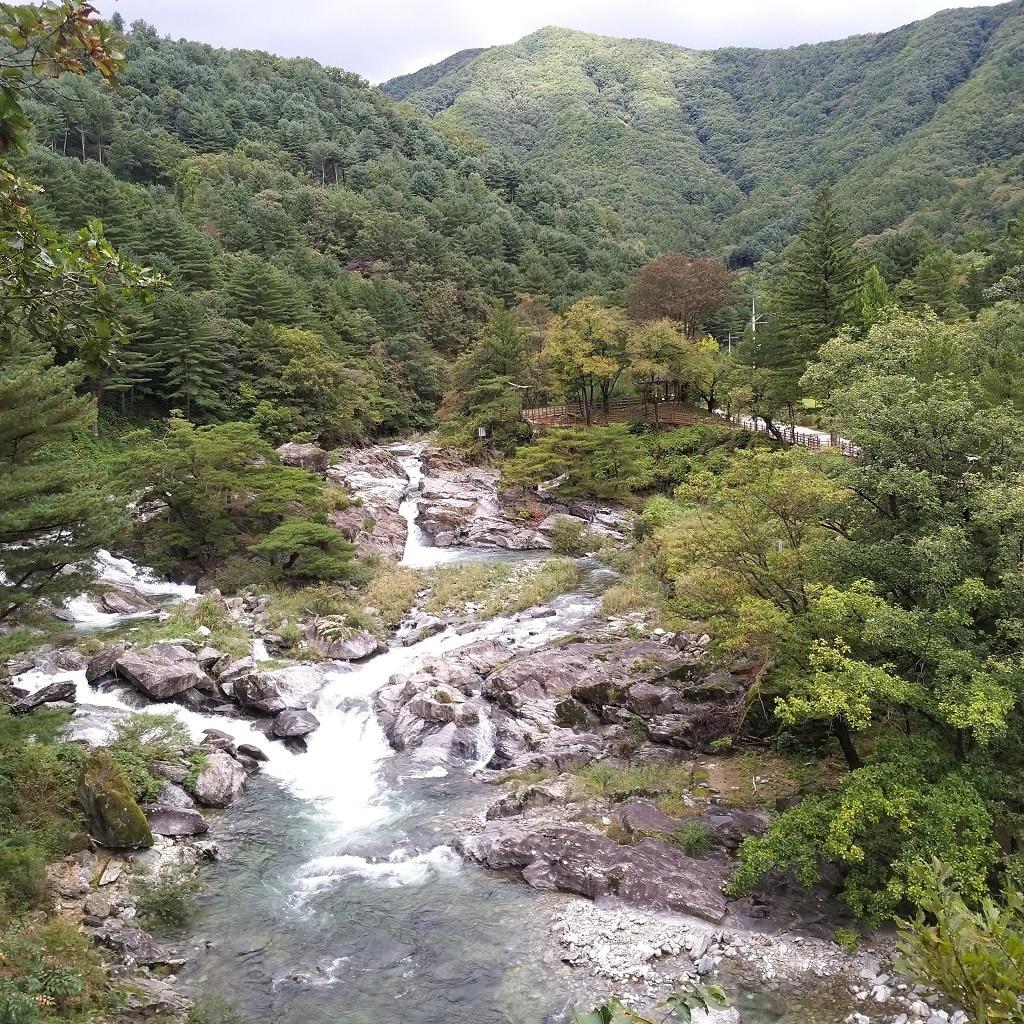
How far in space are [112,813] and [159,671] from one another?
5883mm

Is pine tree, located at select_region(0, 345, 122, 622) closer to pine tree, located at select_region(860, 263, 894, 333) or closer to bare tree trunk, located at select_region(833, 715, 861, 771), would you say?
bare tree trunk, located at select_region(833, 715, 861, 771)

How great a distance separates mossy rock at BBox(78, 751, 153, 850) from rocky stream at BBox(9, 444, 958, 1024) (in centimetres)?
27

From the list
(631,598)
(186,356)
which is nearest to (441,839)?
(631,598)

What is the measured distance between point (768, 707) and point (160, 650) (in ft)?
50.9

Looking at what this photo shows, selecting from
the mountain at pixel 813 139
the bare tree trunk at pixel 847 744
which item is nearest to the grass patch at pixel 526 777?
the bare tree trunk at pixel 847 744

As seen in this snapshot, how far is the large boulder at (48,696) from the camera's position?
1741cm

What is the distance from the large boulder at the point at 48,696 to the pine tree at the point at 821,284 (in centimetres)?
3274

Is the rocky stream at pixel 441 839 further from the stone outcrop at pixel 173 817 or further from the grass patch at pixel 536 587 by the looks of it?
the grass patch at pixel 536 587

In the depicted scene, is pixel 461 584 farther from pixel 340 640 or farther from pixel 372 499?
pixel 372 499

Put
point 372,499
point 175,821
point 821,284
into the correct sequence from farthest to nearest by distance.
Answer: point 821,284 → point 372,499 → point 175,821

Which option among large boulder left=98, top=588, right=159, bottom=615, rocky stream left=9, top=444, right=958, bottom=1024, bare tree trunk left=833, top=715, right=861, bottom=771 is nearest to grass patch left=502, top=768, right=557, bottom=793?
rocky stream left=9, top=444, right=958, bottom=1024

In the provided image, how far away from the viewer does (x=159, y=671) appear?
63.7ft

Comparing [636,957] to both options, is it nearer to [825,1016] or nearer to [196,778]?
[825,1016]

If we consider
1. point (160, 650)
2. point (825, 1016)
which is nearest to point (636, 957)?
point (825, 1016)
